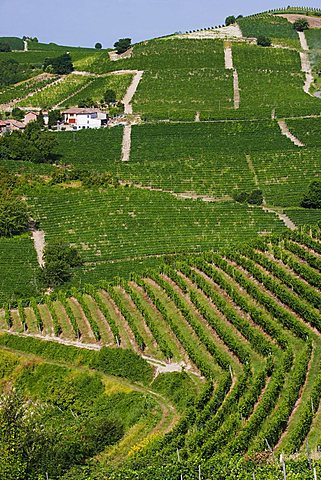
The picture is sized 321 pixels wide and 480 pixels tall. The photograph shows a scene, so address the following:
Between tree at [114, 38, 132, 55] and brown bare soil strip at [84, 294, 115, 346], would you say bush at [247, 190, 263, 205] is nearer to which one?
brown bare soil strip at [84, 294, 115, 346]

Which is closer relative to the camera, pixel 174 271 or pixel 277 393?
pixel 277 393

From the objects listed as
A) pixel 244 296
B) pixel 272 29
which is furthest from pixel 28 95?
pixel 244 296

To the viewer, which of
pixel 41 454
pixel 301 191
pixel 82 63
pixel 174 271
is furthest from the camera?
pixel 82 63

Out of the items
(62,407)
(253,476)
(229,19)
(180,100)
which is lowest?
(62,407)

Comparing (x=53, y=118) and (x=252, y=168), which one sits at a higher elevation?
(x=53, y=118)

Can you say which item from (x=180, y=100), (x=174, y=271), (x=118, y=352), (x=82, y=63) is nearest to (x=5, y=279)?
(x=174, y=271)

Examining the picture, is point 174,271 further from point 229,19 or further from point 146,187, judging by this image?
point 229,19

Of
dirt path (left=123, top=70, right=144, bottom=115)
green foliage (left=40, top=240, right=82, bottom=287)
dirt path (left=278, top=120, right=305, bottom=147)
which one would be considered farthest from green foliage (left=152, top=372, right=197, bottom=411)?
dirt path (left=123, top=70, right=144, bottom=115)

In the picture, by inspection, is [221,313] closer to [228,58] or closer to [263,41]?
[228,58]
